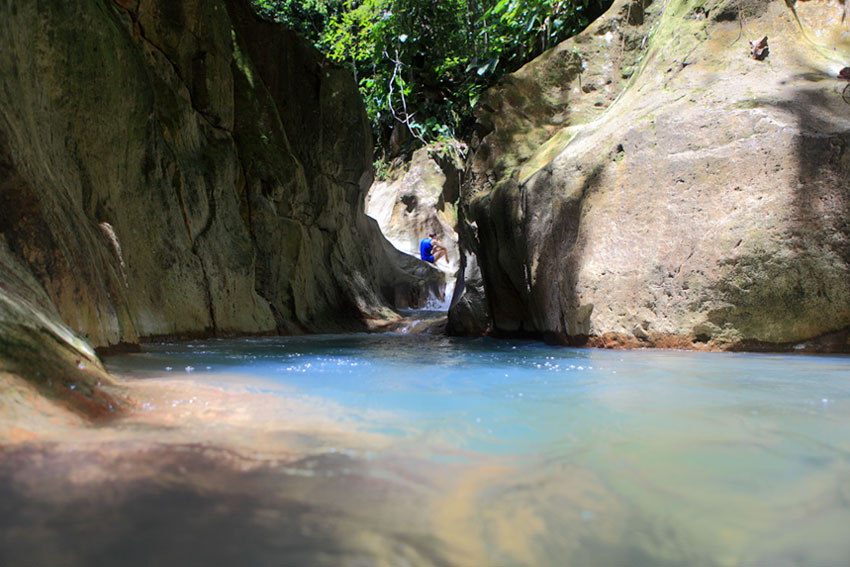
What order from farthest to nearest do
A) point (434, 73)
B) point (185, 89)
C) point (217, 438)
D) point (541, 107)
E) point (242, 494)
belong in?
point (434, 73), point (541, 107), point (185, 89), point (217, 438), point (242, 494)

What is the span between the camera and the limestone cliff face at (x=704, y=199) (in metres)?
3.96

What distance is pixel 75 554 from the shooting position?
0.85 meters

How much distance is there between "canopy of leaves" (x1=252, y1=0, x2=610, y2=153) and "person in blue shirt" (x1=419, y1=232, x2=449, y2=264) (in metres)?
3.10

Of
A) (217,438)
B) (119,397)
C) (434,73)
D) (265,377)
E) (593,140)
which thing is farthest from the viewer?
(434,73)

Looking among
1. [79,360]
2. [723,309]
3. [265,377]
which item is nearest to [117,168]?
[265,377]

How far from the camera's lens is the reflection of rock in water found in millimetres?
880

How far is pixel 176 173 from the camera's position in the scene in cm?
604

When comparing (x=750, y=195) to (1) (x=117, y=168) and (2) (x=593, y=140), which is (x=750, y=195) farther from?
(1) (x=117, y=168)

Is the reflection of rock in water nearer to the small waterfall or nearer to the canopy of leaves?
the canopy of leaves

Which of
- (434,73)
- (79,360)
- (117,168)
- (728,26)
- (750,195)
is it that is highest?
(434,73)

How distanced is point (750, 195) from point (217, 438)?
165 inches

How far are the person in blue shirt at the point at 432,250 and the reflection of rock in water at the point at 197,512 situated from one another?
15.4 m

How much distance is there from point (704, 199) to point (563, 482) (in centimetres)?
390

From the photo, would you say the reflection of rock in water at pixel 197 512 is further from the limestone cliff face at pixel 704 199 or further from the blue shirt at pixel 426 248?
the blue shirt at pixel 426 248
